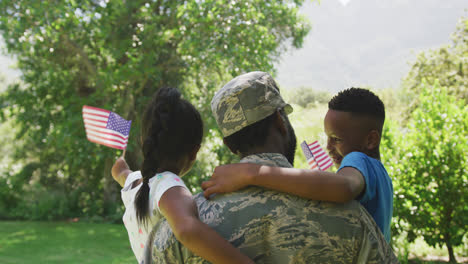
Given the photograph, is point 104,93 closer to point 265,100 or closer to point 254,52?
point 254,52

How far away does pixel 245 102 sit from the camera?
4.66 ft

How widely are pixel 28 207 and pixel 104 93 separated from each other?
5.26 m

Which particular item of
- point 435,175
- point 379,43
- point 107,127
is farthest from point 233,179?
point 379,43

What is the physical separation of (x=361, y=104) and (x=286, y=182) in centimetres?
100

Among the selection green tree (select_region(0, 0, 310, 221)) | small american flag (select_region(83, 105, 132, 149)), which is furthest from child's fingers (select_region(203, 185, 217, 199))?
green tree (select_region(0, 0, 310, 221))

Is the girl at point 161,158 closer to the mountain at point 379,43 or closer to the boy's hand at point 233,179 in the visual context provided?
the boy's hand at point 233,179

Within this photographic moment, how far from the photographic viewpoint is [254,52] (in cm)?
1136

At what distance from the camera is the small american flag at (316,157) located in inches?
189

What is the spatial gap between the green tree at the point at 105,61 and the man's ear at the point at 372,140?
9.01 metres

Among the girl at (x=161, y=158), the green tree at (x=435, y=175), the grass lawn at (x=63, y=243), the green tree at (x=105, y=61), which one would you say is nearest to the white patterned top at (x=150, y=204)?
the girl at (x=161, y=158)

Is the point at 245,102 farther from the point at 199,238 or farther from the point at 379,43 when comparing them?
the point at 379,43

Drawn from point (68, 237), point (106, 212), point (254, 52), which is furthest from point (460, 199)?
point (106, 212)

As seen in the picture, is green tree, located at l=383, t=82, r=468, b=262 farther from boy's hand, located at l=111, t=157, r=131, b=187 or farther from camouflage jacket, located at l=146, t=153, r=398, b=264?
camouflage jacket, located at l=146, t=153, r=398, b=264

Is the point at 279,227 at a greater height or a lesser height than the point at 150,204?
greater
